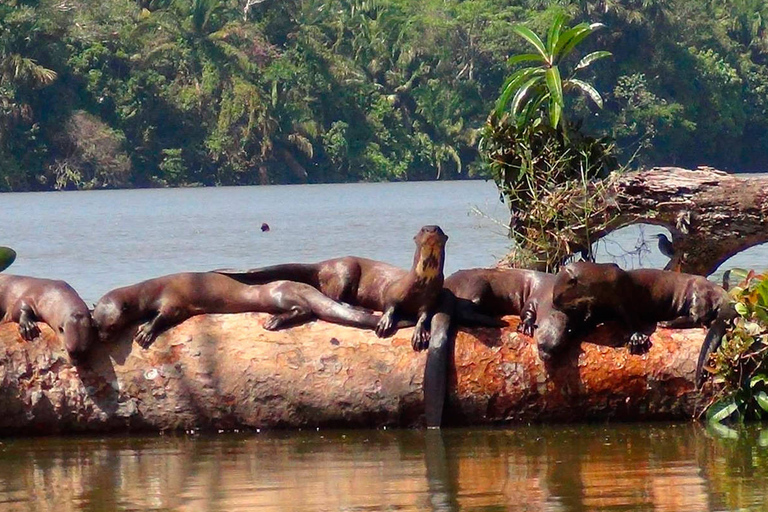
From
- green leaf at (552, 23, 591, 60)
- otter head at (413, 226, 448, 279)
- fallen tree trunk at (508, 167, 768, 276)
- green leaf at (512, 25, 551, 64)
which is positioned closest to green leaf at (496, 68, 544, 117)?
green leaf at (512, 25, 551, 64)

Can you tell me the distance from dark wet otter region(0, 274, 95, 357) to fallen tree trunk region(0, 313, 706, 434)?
0.13m

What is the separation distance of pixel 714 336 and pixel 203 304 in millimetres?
3191

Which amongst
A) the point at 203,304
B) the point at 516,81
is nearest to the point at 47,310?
the point at 203,304

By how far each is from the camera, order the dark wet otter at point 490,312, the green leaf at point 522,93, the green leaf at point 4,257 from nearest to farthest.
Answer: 1. the dark wet otter at point 490,312
2. the green leaf at point 4,257
3. the green leaf at point 522,93

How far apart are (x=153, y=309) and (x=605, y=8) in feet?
196

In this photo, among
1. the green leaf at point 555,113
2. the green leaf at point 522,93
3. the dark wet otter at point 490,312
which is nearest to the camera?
the dark wet otter at point 490,312

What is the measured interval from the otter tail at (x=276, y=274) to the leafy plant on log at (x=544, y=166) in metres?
3.76

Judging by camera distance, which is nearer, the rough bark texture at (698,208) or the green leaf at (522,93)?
the rough bark texture at (698,208)

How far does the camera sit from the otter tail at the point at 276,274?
1001cm

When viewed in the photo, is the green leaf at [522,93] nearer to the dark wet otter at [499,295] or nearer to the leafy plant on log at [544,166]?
the leafy plant on log at [544,166]

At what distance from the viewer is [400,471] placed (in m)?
Result: 8.36

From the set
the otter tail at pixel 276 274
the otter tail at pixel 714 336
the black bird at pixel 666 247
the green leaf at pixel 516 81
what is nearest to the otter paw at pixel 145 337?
A: the otter tail at pixel 276 274

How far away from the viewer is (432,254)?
31.6ft

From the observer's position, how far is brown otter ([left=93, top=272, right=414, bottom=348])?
952 cm
